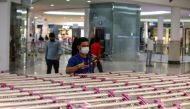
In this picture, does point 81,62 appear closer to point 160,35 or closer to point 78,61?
point 78,61

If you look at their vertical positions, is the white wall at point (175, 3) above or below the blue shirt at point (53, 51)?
above

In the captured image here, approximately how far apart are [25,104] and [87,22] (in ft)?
89.4

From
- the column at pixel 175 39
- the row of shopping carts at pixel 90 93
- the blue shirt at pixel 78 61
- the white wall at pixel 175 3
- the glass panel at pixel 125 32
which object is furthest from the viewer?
the glass panel at pixel 125 32

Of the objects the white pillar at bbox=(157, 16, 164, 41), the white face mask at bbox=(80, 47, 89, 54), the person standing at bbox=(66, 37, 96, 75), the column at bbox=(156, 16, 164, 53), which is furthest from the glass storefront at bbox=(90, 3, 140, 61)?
the white face mask at bbox=(80, 47, 89, 54)

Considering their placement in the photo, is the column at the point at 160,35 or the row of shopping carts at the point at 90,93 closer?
the row of shopping carts at the point at 90,93

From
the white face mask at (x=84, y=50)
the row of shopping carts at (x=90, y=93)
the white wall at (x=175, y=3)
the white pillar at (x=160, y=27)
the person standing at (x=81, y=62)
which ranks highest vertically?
the white wall at (x=175, y=3)

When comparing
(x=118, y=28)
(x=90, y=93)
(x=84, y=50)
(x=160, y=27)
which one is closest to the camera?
(x=90, y=93)

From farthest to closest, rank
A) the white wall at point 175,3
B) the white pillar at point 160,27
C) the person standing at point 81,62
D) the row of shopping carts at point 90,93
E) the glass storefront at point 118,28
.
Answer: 1. the white pillar at point 160,27
2. the glass storefront at point 118,28
3. the white wall at point 175,3
4. the person standing at point 81,62
5. the row of shopping carts at point 90,93

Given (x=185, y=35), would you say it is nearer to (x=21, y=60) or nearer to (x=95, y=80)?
(x=21, y=60)

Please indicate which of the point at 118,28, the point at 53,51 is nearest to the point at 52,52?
the point at 53,51

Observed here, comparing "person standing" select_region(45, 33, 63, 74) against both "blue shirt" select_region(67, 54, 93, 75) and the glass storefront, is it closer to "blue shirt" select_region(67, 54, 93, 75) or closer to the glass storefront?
"blue shirt" select_region(67, 54, 93, 75)

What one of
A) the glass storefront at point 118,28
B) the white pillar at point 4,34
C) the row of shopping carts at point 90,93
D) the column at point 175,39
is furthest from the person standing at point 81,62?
the glass storefront at point 118,28

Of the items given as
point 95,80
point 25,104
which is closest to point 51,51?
point 95,80

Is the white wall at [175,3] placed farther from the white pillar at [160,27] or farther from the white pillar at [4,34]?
the white pillar at [160,27]
